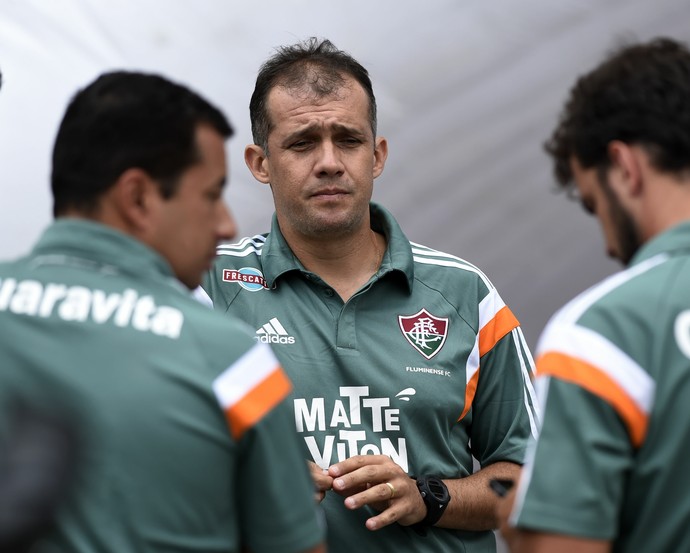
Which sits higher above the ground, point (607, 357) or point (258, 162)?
point (258, 162)

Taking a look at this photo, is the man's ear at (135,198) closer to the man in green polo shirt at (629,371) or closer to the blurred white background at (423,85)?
the man in green polo shirt at (629,371)

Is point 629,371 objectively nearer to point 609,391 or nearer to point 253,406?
point 609,391

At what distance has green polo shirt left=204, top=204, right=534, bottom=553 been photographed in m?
2.12

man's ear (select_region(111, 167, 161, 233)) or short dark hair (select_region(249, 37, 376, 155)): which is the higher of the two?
short dark hair (select_region(249, 37, 376, 155))

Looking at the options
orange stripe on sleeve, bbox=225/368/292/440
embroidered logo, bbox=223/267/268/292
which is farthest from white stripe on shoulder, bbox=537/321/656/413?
embroidered logo, bbox=223/267/268/292

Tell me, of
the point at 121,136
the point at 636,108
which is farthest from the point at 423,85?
the point at 121,136

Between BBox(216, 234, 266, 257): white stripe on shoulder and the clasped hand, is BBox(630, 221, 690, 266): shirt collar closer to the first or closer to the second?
the clasped hand

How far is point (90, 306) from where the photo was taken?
4.20 ft

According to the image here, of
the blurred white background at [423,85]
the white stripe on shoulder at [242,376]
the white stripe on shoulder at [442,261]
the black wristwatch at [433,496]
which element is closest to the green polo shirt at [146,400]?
the white stripe on shoulder at [242,376]

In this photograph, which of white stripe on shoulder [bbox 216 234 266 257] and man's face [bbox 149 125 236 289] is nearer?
man's face [bbox 149 125 236 289]

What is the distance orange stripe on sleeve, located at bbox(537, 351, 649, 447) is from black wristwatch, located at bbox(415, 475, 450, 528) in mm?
816

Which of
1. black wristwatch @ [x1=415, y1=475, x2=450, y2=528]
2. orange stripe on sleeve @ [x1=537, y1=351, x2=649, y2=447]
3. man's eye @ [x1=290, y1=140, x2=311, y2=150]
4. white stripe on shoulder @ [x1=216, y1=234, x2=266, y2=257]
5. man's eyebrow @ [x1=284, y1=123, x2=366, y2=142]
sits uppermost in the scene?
man's eyebrow @ [x1=284, y1=123, x2=366, y2=142]

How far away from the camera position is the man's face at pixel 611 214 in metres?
1.40

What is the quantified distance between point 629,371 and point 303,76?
132 cm
